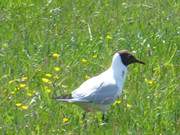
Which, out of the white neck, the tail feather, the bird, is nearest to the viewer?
the tail feather

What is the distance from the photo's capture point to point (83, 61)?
802 centimetres

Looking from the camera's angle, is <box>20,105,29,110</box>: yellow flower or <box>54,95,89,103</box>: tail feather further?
<box>20,105,29,110</box>: yellow flower

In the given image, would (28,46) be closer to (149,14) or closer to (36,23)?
(36,23)

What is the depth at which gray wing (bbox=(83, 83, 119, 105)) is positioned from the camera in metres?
6.98

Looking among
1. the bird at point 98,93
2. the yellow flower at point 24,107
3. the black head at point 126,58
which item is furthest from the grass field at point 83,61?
the black head at point 126,58

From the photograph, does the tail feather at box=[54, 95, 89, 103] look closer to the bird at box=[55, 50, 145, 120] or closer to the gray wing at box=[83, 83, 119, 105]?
the bird at box=[55, 50, 145, 120]

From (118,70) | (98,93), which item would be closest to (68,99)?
(98,93)

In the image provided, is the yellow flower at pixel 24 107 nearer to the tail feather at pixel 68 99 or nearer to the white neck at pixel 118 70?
the tail feather at pixel 68 99

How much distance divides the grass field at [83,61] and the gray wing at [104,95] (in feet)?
0.48

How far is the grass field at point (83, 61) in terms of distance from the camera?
22.5ft

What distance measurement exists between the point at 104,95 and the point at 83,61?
1050mm

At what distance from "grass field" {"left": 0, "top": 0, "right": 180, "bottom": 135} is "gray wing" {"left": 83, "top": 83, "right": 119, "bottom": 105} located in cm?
15

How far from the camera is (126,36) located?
8.82 m

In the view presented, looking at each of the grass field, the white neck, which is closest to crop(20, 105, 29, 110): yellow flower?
the grass field
